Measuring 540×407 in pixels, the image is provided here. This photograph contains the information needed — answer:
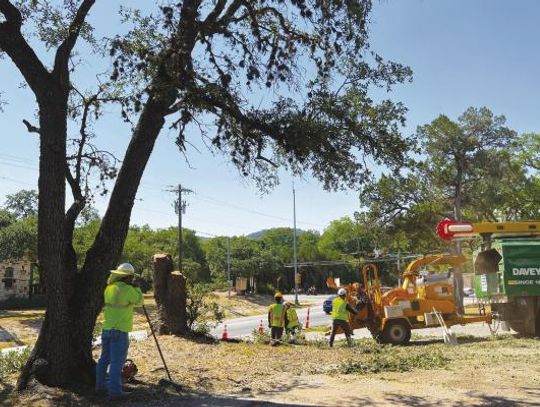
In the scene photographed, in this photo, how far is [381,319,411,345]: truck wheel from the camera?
16.8m

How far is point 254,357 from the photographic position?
11219 millimetres

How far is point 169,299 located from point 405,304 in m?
7.37

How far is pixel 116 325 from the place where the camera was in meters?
7.81

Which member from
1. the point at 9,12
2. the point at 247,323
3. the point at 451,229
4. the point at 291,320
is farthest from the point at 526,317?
the point at 247,323

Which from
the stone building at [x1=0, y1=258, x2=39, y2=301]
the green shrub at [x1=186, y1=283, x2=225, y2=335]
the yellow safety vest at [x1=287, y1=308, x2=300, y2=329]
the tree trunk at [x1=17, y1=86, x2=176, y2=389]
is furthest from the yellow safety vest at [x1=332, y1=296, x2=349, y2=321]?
the stone building at [x1=0, y1=258, x2=39, y2=301]

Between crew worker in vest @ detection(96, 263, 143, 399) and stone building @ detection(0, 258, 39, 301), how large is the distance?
4132 cm

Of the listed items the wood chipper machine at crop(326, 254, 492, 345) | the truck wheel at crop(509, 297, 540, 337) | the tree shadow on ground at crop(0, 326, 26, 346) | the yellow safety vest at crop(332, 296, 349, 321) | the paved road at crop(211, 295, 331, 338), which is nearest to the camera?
the yellow safety vest at crop(332, 296, 349, 321)

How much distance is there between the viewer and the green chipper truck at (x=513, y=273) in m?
16.6

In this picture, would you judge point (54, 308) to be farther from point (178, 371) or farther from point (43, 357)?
point (178, 371)

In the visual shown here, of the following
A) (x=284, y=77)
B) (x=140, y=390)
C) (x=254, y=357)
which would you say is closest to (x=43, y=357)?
(x=140, y=390)

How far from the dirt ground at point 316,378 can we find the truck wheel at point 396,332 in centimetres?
393

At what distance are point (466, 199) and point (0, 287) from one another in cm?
3572

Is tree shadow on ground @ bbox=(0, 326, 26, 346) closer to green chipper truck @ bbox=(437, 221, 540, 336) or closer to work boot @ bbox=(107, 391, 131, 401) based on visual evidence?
green chipper truck @ bbox=(437, 221, 540, 336)

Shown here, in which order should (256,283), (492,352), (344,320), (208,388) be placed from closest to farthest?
(208,388) → (492,352) → (344,320) → (256,283)
